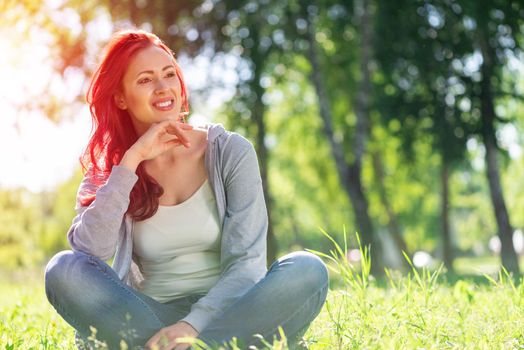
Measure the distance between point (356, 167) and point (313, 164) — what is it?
7.88 meters

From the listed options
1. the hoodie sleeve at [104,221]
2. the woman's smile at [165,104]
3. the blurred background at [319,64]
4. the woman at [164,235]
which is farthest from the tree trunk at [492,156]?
the hoodie sleeve at [104,221]

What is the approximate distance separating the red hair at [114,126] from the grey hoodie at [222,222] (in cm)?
13

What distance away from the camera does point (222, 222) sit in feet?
12.7

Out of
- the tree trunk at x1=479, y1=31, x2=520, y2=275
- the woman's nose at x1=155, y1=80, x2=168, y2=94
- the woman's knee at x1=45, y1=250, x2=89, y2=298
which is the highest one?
the woman's nose at x1=155, y1=80, x2=168, y2=94

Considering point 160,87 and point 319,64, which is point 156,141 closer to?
point 160,87

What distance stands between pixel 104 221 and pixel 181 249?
42 centimetres

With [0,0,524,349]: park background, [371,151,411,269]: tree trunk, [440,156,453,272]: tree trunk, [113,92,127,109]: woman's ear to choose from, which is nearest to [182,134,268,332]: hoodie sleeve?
[113,92,127,109]: woman's ear

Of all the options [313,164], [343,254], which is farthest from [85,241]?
[313,164]

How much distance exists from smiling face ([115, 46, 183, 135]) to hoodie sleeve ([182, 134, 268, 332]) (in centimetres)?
41

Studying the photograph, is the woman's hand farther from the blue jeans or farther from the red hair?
the blue jeans

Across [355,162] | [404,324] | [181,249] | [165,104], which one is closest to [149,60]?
[165,104]

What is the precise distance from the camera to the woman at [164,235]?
341 centimetres

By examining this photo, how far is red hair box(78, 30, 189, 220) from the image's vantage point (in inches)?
158

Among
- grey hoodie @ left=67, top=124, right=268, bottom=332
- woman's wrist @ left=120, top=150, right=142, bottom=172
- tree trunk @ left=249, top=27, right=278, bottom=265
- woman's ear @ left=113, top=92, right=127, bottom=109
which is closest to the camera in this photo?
grey hoodie @ left=67, top=124, right=268, bottom=332
